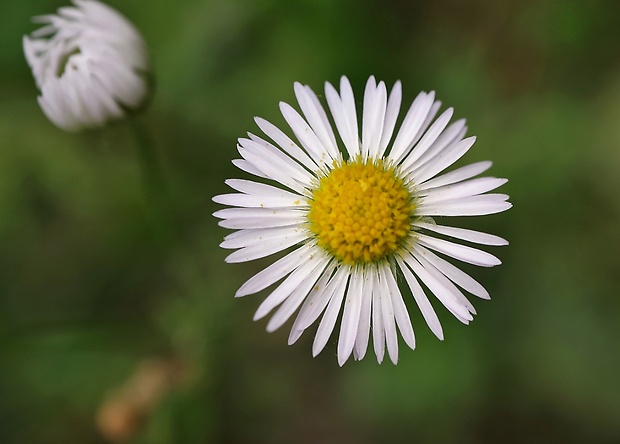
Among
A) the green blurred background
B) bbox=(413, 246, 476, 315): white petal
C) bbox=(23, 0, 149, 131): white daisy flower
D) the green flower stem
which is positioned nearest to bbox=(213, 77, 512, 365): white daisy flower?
bbox=(413, 246, 476, 315): white petal

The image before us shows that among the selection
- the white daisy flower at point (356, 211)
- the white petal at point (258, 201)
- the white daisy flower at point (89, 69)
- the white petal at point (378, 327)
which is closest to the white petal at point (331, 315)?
the white daisy flower at point (356, 211)

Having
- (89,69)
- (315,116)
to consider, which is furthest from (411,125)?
(89,69)

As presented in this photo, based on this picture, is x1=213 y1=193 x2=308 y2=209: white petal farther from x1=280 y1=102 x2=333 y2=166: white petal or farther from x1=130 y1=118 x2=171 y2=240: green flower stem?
x1=130 y1=118 x2=171 y2=240: green flower stem

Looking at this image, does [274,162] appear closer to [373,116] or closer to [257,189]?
[257,189]

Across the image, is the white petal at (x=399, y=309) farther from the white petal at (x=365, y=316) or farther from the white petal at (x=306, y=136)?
the white petal at (x=306, y=136)

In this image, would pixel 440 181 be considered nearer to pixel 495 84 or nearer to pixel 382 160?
pixel 382 160
